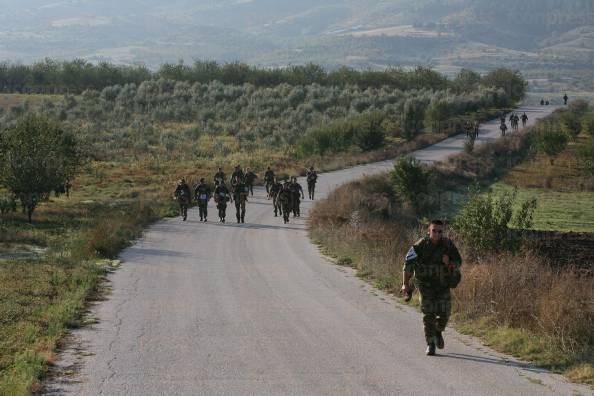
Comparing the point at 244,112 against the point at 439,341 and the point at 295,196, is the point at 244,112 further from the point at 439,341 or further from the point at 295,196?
the point at 439,341

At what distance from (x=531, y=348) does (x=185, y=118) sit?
8320 cm

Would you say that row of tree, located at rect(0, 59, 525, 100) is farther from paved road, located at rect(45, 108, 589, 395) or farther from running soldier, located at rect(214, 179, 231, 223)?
paved road, located at rect(45, 108, 589, 395)

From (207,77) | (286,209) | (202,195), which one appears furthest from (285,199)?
(207,77)

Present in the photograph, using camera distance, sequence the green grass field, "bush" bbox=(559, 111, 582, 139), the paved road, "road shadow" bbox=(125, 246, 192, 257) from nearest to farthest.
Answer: the paved road
"road shadow" bbox=(125, 246, 192, 257)
the green grass field
"bush" bbox=(559, 111, 582, 139)

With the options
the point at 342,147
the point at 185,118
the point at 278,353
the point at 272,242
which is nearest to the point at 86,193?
the point at 272,242

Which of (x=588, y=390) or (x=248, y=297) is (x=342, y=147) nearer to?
(x=248, y=297)

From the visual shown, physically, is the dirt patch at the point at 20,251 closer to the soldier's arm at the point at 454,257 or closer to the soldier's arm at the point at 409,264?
the soldier's arm at the point at 409,264

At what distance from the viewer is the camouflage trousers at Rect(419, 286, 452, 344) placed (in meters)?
11.3

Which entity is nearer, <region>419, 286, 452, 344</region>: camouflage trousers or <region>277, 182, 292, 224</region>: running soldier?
<region>419, 286, 452, 344</region>: camouflage trousers

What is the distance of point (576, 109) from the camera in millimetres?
94188

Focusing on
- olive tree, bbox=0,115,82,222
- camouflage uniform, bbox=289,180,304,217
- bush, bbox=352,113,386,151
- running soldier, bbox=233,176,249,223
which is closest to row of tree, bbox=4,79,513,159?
bush, bbox=352,113,386,151

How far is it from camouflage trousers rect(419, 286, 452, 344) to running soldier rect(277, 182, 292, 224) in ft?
67.8

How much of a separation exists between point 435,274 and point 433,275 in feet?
0.10

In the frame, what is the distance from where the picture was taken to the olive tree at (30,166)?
3281cm
